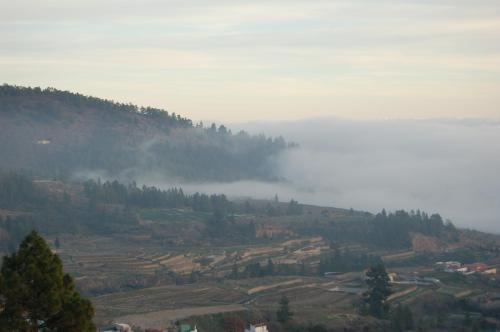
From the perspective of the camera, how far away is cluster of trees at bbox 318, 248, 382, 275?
104 meters

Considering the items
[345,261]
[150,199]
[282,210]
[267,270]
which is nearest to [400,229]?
[282,210]

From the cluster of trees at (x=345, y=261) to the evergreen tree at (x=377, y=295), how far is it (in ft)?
74.5

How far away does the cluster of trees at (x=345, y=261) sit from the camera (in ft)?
342

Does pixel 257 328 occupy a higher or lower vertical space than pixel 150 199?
lower

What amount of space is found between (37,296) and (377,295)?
168 ft

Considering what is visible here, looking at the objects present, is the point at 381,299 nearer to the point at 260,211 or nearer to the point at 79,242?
the point at 79,242

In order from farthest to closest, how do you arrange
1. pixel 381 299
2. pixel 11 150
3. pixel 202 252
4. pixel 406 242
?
pixel 11 150 → pixel 406 242 → pixel 202 252 → pixel 381 299

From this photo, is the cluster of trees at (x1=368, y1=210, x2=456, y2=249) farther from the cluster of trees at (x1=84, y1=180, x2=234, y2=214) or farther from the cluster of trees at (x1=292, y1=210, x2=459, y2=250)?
the cluster of trees at (x1=84, y1=180, x2=234, y2=214)

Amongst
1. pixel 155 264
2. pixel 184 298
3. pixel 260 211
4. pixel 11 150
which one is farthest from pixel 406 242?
pixel 11 150

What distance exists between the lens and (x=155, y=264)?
10219 centimetres

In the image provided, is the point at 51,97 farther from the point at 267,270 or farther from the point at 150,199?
the point at 267,270

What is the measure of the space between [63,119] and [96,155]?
378 inches

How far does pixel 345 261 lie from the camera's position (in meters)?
107

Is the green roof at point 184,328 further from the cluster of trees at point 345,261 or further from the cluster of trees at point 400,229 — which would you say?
the cluster of trees at point 400,229
